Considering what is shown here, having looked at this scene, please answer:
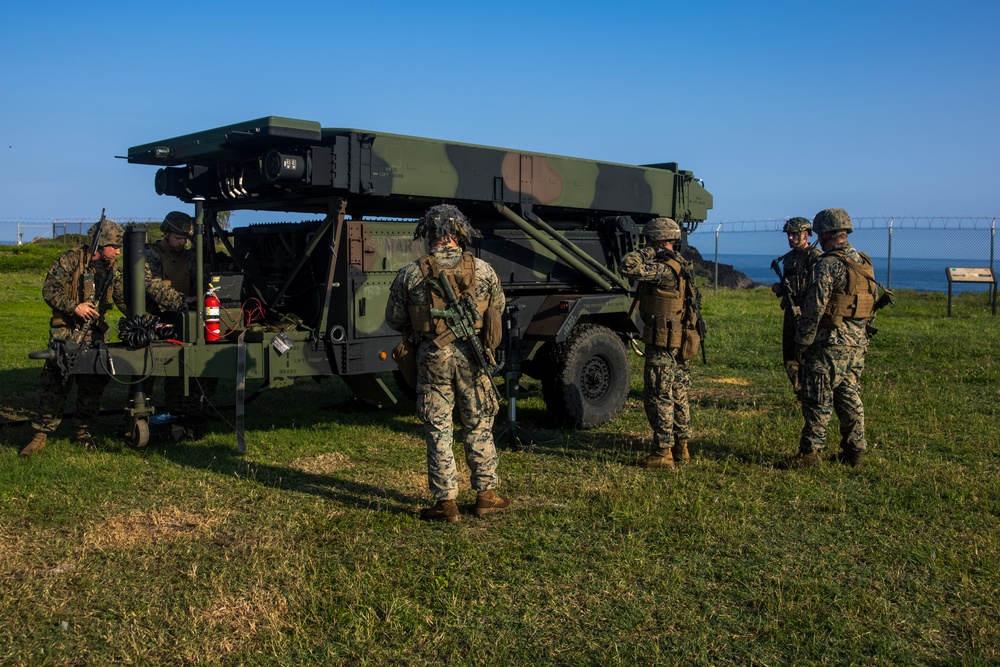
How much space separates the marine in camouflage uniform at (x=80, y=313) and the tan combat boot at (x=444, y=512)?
2905 mm

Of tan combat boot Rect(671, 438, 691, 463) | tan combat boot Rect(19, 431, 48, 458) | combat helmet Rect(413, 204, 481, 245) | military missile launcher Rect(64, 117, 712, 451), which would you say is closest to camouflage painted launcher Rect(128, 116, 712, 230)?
military missile launcher Rect(64, 117, 712, 451)

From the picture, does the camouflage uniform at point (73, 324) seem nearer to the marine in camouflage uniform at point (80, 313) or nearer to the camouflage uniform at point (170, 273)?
the marine in camouflage uniform at point (80, 313)

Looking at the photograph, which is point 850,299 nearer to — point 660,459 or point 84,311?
point 660,459

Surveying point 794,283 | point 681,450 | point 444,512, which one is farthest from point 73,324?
point 794,283

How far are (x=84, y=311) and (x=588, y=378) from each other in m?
4.01

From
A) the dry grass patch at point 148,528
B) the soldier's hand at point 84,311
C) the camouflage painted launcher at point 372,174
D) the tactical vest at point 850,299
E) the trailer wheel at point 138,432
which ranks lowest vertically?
the dry grass patch at point 148,528

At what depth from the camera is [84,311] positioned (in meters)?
6.70

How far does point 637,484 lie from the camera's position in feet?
19.4

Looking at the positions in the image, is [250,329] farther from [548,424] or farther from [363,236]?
[548,424]

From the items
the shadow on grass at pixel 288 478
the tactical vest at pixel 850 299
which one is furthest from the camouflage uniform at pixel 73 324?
the tactical vest at pixel 850 299

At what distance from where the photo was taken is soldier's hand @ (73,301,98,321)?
6.70 m

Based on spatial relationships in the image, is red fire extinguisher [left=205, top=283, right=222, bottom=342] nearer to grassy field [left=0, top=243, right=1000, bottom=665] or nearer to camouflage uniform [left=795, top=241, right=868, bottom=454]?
grassy field [left=0, top=243, right=1000, bottom=665]

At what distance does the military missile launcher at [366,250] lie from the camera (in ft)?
20.9

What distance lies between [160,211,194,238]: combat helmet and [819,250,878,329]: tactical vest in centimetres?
468
